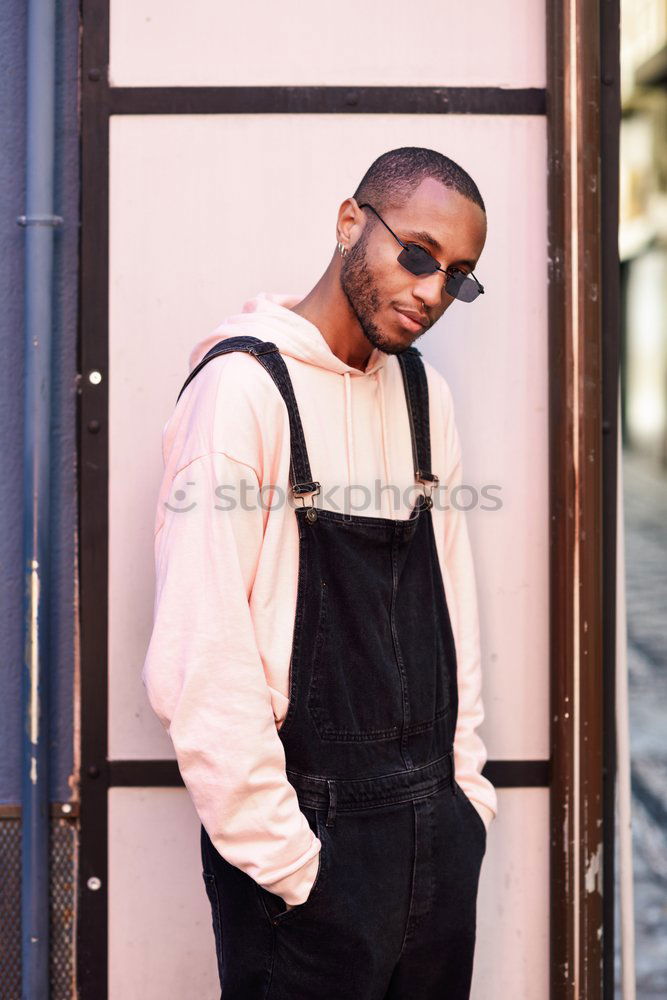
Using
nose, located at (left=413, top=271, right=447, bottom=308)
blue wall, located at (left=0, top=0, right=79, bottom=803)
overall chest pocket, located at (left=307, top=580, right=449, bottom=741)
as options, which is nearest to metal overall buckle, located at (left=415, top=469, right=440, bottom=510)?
overall chest pocket, located at (left=307, top=580, right=449, bottom=741)

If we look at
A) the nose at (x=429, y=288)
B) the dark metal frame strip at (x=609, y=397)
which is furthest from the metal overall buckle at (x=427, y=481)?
the dark metal frame strip at (x=609, y=397)

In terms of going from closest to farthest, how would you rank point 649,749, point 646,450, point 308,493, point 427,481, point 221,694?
1. point 221,694
2. point 308,493
3. point 427,481
4. point 649,749
5. point 646,450

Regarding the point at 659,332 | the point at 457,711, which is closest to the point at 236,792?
the point at 457,711

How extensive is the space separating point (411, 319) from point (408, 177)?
0.26 metres

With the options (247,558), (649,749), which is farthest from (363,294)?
(649,749)

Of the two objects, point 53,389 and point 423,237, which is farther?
point 53,389

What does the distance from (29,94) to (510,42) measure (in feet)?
3.90

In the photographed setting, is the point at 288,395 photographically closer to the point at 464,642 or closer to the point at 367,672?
the point at 367,672

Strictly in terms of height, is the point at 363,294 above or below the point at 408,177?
below

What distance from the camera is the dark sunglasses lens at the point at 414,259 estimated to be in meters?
1.75

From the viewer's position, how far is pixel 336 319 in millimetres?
1859

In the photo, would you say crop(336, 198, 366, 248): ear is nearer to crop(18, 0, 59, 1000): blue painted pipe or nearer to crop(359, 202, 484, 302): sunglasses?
crop(359, 202, 484, 302): sunglasses

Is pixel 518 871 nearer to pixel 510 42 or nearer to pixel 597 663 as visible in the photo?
pixel 597 663

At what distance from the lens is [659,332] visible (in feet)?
65.0
